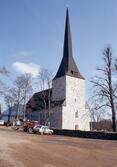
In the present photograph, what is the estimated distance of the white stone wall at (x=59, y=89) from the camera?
2877 inches

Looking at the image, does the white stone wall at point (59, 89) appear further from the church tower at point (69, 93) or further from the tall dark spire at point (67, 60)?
the tall dark spire at point (67, 60)

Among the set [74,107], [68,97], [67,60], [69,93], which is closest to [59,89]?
[69,93]

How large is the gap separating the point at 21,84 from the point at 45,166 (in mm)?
54691

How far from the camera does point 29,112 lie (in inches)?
3479

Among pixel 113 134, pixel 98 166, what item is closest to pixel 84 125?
pixel 113 134

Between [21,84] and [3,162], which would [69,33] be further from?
[3,162]

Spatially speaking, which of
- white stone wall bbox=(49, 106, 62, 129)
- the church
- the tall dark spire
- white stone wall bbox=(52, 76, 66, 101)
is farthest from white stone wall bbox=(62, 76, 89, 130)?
the tall dark spire

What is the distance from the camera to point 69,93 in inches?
2844

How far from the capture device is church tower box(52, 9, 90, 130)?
230ft

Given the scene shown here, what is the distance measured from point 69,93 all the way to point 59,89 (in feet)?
13.8

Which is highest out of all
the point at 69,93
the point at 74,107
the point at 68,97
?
the point at 69,93

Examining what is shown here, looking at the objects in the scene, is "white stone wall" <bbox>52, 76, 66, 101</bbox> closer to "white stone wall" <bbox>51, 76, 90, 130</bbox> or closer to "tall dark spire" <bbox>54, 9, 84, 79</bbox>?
"white stone wall" <bbox>51, 76, 90, 130</bbox>

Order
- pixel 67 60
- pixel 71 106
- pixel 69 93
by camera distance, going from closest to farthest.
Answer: pixel 71 106 < pixel 69 93 < pixel 67 60

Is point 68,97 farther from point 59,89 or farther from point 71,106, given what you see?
point 59,89
